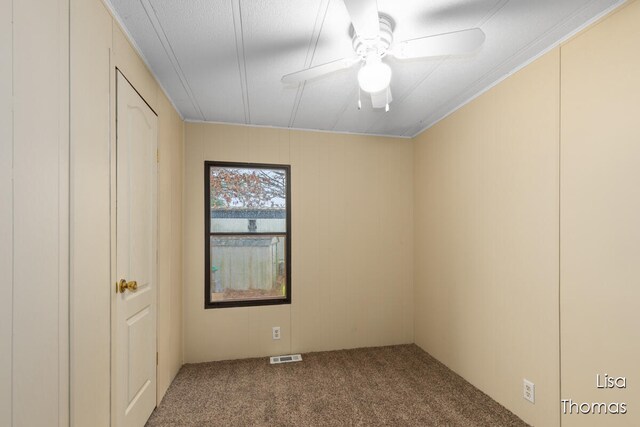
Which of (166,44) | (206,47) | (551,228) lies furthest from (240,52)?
(551,228)

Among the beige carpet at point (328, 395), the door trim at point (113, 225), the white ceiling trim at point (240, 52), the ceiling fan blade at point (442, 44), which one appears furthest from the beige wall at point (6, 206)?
the beige carpet at point (328, 395)

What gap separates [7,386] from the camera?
858mm

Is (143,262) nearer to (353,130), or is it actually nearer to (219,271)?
(219,271)

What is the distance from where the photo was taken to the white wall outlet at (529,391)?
191 centimetres

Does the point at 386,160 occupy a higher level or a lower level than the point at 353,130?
lower

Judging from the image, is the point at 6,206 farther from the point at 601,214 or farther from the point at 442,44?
the point at 601,214

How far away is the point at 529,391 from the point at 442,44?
218 centimetres

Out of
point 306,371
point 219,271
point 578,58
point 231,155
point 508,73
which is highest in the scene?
point 508,73

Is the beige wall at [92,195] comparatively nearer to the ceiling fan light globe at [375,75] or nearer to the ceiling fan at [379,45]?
the ceiling fan at [379,45]

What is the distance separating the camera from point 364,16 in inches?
45.8

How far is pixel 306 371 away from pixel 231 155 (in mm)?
2226

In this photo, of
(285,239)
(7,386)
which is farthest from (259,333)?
(7,386)

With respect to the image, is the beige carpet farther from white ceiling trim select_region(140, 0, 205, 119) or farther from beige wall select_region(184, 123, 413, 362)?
white ceiling trim select_region(140, 0, 205, 119)

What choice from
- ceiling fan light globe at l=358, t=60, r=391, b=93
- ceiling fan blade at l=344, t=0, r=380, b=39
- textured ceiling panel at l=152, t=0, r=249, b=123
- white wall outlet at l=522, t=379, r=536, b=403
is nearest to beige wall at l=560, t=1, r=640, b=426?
white wall outlet at l=522, t=379, r=536, b=403
